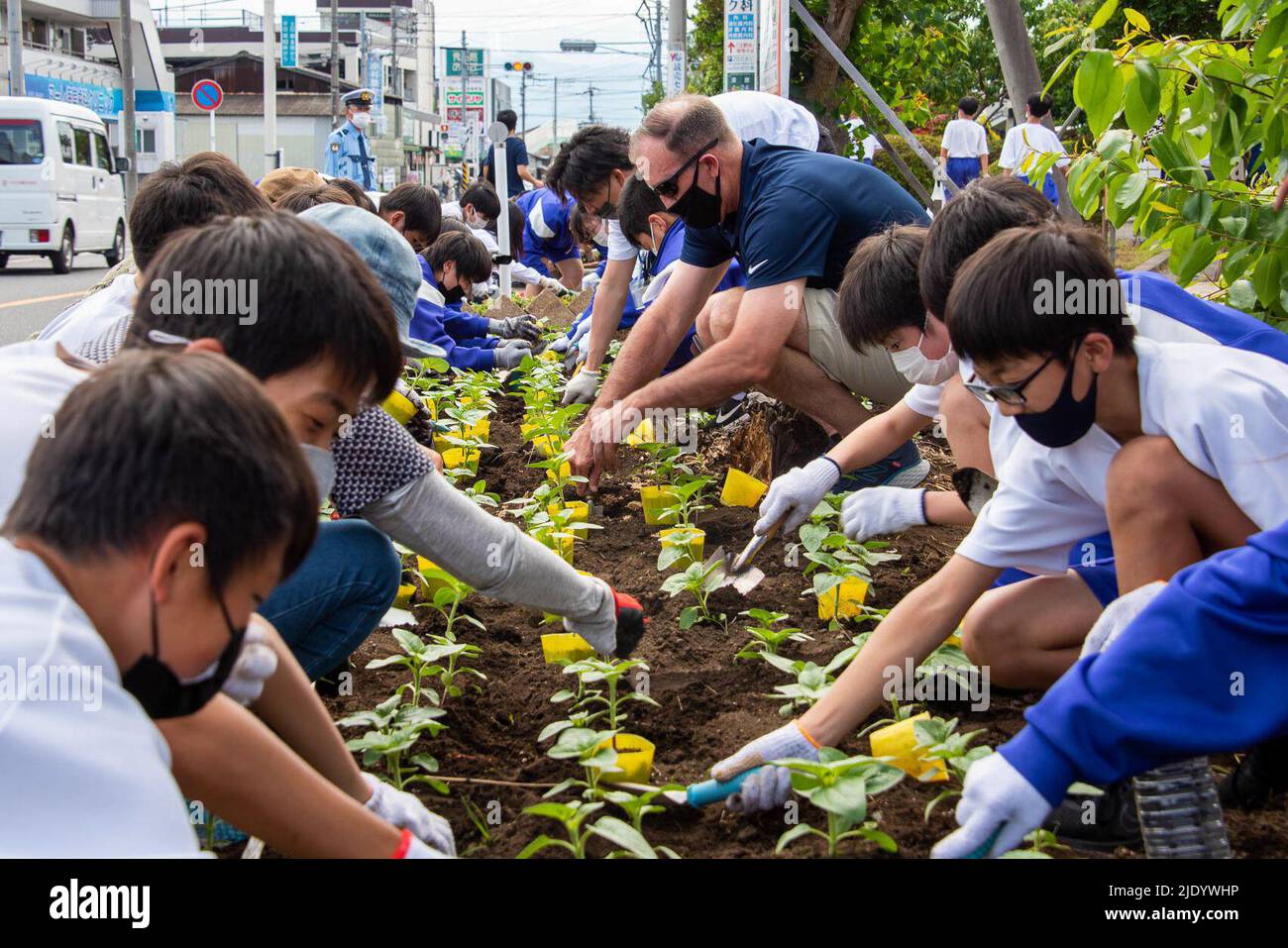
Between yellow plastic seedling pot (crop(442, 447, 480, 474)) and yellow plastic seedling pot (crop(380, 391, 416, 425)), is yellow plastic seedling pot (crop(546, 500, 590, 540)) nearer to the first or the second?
yellow plastic seedling pot (crop(380, 391, 416, 425))

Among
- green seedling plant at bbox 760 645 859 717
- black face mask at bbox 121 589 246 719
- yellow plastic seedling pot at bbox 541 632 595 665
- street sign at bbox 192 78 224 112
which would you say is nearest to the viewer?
black face mask at bbox 121 589 246 719

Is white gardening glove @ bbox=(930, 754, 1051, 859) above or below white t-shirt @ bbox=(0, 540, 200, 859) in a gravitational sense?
below

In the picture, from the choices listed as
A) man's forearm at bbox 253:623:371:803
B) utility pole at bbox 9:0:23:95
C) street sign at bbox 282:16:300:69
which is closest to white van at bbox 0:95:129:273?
utility pole at bbox 9:0:23:95

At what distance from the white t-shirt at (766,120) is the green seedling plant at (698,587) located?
6.64ft

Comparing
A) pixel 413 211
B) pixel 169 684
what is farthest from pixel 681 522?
pixel 169 684

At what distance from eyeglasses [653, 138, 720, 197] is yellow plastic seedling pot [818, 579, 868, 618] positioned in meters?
1.41

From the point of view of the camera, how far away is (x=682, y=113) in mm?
3613

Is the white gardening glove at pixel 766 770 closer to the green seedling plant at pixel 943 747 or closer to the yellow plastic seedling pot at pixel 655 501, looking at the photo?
the green seedling plant at pixel 943 747

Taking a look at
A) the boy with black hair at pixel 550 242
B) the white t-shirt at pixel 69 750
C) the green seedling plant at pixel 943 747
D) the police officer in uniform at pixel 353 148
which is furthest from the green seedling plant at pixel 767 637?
the police officer in uniform at pixel 353 148

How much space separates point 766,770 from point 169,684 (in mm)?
955

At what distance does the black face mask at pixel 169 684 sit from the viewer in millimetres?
1156

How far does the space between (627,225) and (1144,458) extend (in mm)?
3164

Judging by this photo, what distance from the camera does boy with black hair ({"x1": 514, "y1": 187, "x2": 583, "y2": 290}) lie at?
9773 mm
